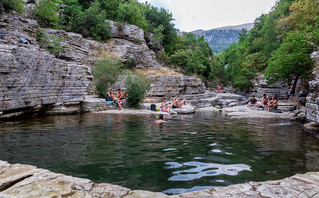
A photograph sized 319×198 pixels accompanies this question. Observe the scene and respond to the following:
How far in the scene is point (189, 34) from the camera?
50.6 m

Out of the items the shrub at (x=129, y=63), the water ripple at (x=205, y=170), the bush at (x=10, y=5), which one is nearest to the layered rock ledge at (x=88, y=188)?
the water ripple at (x=205, y=170)

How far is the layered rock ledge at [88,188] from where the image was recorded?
222 centimetres

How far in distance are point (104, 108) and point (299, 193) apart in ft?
46.2

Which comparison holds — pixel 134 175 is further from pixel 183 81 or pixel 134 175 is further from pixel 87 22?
pixel 87 22

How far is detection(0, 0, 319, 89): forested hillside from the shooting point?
16.5 meters

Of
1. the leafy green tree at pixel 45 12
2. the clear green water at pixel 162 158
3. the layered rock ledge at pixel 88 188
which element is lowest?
the clear green water at pixel 162 158

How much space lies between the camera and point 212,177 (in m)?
3.42

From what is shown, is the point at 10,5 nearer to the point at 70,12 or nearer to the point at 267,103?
the point at 70,12

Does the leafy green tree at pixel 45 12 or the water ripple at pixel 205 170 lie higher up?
the leafy green tree at pixel 45 12

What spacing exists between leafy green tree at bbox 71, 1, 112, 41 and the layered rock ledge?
26.2m

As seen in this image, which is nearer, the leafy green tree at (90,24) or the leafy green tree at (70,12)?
the leafy green tree at (90,24)

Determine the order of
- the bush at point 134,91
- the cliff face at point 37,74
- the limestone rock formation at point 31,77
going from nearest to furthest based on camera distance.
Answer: the limestone rock formation at point 31,77 → the cliff face at point 37,74 → the bush at point 134,91

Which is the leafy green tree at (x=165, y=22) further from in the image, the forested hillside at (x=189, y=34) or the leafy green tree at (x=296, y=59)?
the leafy green tree at (x=296, y=59)

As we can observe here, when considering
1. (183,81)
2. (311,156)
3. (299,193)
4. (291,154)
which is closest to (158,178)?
(299,193)
